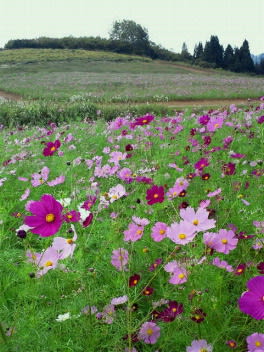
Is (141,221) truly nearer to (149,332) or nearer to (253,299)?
(149,332)

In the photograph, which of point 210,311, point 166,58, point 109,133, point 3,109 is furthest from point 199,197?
point 166,58

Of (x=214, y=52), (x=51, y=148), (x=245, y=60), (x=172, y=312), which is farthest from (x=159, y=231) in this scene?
(x=214, y=52)

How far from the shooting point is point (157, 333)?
1300 mm

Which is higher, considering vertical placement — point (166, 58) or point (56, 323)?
point (166, 58)

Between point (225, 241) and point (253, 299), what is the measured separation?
438 millimetres

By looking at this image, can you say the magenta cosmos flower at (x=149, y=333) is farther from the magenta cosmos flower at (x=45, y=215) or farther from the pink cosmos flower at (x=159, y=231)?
the magenta cosmos flower at (x=45, y=215)

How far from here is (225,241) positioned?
1340 millimetres

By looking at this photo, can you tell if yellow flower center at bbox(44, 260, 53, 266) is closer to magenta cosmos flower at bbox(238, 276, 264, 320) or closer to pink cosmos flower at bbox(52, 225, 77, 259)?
pink cosmos flower at bbox(52, 225, 77, 259)

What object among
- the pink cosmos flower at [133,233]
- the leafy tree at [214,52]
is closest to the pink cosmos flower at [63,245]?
the pink cosmos flower at [133,233]

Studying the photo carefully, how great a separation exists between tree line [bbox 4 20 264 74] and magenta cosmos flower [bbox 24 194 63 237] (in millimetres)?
52762

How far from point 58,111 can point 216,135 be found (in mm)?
6406

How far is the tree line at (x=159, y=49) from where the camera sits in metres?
52.7

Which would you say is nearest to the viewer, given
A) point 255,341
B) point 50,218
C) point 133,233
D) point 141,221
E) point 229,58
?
point 255,341

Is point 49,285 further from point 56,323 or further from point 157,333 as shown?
point 157,333
